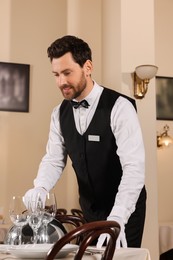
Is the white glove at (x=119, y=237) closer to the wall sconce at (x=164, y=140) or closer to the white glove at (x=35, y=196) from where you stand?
the white glove at (x=35, y=196)

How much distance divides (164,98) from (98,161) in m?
3.33

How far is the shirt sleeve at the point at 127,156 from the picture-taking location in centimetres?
205

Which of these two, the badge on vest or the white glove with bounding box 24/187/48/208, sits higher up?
the badge on vest

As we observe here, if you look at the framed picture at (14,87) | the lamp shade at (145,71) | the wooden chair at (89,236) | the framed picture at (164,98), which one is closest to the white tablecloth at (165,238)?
the framed picture at (164,98)

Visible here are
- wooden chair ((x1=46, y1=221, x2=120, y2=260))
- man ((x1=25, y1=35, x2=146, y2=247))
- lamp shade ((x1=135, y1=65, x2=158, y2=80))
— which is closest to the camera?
wooden chair ((x1=46, y1=221, x2=120, y2=260))

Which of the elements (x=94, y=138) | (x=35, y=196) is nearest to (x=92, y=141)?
(x=94, y=138)

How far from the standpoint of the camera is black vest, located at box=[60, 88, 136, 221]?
245 centimetres

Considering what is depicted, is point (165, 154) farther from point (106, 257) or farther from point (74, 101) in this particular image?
point (106, 257)

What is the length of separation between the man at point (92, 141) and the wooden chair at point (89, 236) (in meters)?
0.60

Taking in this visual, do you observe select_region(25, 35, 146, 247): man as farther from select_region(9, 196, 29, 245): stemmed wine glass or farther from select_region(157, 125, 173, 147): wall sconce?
select_region(157, 125, 173, 147): wall sconce

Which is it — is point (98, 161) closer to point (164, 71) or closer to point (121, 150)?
point (121, 150)

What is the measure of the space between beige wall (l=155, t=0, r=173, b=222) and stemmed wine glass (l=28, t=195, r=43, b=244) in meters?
3.80

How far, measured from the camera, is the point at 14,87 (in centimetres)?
493

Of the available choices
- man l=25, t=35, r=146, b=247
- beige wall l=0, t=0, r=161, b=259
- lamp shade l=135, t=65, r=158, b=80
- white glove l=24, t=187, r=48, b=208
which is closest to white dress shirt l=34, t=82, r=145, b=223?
man l=25, t=35, r=146, b=247
